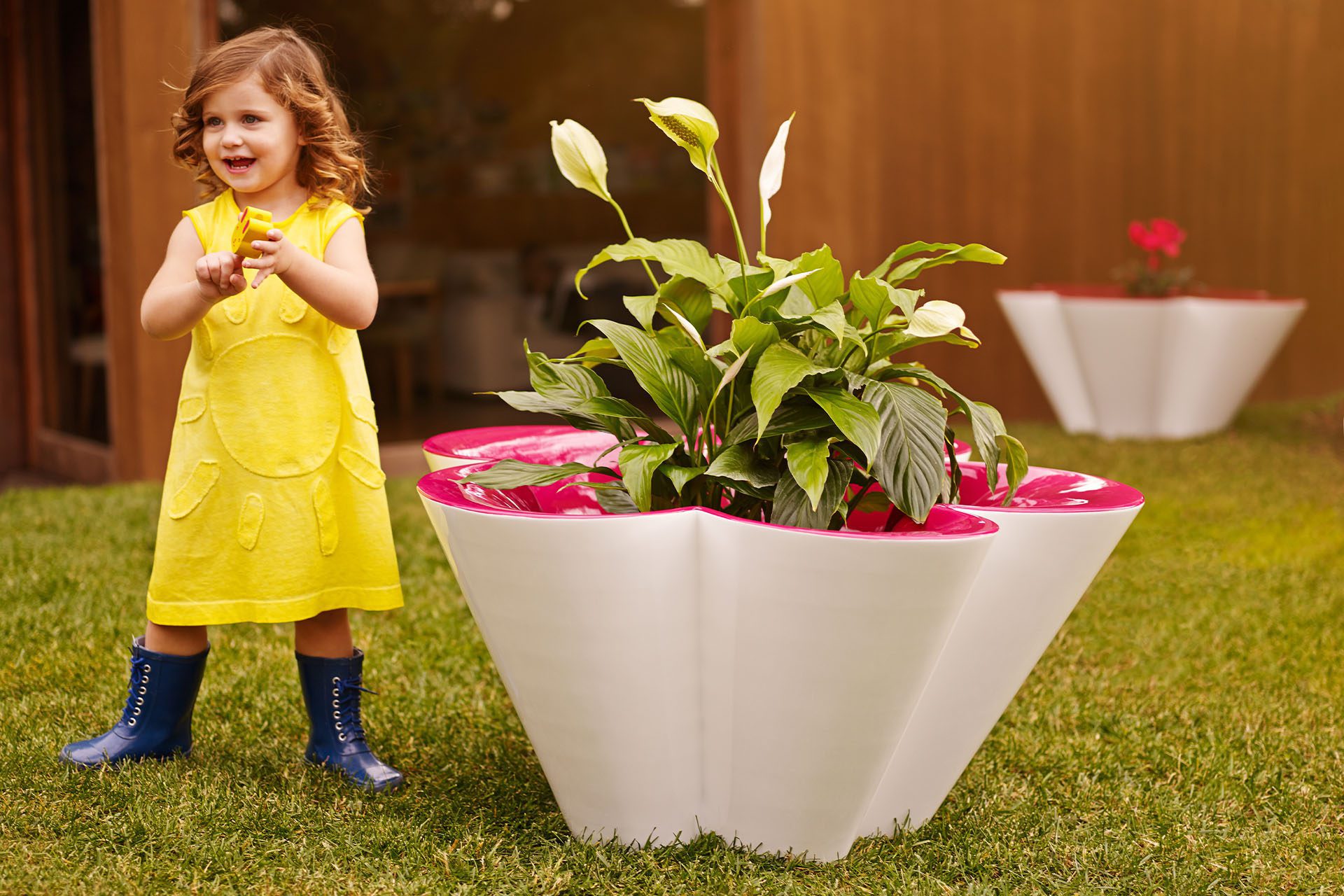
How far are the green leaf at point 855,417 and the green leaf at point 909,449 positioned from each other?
1 centimetres

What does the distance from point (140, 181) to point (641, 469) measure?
3308mm

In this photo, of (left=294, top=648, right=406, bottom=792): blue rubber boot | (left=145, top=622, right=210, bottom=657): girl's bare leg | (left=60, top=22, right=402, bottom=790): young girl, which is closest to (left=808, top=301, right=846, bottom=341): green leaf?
(left=60, top=22, right=402, bottom=790): young girl

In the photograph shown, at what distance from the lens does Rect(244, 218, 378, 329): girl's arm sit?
5.72ft

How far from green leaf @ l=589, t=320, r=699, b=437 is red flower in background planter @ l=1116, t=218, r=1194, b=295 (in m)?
4.11

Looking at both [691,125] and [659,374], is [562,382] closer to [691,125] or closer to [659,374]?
[659,374]

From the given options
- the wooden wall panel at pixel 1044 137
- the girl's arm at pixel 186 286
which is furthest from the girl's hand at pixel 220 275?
the wooden wall panel at pixel 1044 137

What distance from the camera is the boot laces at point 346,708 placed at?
2041mm

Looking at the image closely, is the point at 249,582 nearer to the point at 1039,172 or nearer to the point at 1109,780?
the point at 1109,780

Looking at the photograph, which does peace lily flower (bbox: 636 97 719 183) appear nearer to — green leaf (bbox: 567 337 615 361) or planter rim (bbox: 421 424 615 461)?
green leaf (bbox: 567 337 615 361)

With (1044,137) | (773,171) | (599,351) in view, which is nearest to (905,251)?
(773,171)

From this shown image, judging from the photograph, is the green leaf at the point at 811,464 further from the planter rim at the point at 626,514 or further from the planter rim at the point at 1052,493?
the planter rim at the point at 1052,493

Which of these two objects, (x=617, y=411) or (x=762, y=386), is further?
(x=617, y=411)

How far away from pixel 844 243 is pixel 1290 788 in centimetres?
392

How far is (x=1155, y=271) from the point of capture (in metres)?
5.66
